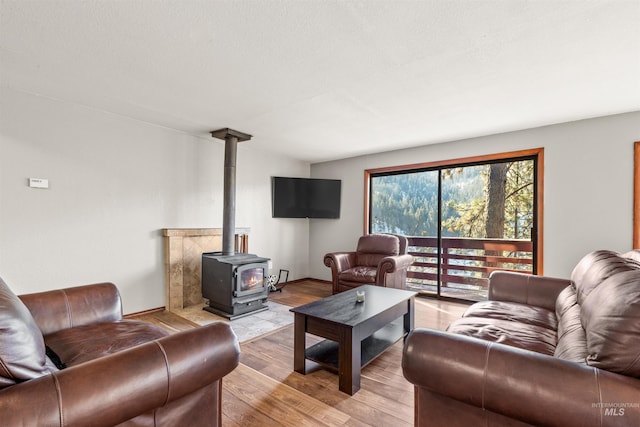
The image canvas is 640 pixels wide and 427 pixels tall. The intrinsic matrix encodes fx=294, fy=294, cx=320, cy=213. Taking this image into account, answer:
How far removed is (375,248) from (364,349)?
7.47 ft

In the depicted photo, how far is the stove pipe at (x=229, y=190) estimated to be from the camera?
3846 millimetres

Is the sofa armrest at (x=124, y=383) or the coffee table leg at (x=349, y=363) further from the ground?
the sofa armrest at (x=124, y=383)

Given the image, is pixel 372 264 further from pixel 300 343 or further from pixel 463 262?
pixel 300 343

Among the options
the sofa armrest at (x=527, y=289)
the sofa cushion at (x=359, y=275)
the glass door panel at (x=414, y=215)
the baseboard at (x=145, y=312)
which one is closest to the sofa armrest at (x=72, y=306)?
the baseboard at (x=145, y=312)

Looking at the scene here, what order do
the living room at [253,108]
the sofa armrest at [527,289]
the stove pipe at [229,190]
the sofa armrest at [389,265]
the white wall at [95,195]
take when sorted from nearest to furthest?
the living room at [253,108]
the sofa armrest at [527,289]
the white wall at [95,195]
the sofa armrest at [389,265]
the stove pipe at [229,190]

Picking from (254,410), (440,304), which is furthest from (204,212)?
(440,304)

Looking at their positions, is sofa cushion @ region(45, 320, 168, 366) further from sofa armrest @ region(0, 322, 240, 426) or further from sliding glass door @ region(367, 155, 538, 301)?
sliding glass door @ region(367, 155, 538, 301)

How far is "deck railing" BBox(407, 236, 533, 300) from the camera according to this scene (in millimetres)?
4199

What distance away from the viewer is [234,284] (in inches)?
133

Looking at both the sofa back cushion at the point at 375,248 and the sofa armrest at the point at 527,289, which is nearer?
the sofa armrest at the point at 527,289

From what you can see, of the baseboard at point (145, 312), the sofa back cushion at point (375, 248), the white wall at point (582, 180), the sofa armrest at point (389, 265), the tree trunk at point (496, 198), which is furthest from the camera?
the sofa back cushion at point (375, 248)

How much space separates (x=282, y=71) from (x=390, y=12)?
3.13ft

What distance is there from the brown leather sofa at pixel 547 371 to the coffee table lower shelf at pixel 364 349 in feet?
2.94

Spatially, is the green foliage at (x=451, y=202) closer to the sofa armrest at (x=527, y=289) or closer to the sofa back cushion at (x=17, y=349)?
the sofa armrest at (x=527, y=289)
